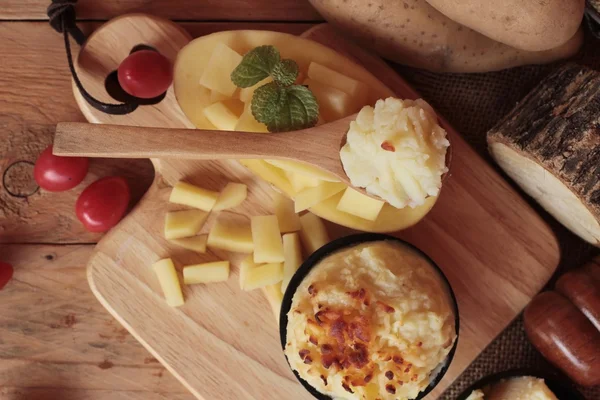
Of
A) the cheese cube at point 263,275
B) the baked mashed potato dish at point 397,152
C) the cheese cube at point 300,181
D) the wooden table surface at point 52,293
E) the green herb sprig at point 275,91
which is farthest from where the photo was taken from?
the wooden table surface at point 52,293

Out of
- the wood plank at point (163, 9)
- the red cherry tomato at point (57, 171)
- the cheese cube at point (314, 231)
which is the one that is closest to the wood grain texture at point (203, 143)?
the cheese cube at point (314, 231)

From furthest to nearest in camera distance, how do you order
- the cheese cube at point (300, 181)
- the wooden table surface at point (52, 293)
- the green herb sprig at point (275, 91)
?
1. the wooden table surface at point (52, 293)
2. the cheese cube at point (300, 181)
3. the green herb sprig at point (275, 91)

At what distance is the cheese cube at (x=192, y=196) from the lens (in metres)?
1.62

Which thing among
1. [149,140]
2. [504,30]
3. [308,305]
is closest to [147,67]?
[149,140]

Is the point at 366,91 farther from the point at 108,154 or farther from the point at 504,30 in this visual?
the point at 108,154

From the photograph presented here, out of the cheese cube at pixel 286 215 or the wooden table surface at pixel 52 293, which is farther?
the wooden table surface at pixel 52 293

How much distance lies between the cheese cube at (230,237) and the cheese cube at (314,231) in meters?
0.14

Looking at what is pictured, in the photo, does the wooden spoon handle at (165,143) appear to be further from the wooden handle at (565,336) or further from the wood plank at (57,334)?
the wooden handle at (565,336)

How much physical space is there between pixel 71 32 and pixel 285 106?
64 cm

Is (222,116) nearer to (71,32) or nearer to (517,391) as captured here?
(71,32)

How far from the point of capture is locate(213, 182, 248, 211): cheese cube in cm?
164

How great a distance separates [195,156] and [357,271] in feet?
1.44

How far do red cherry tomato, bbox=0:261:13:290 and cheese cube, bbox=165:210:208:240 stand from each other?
45 cm

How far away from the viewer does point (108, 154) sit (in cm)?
136
